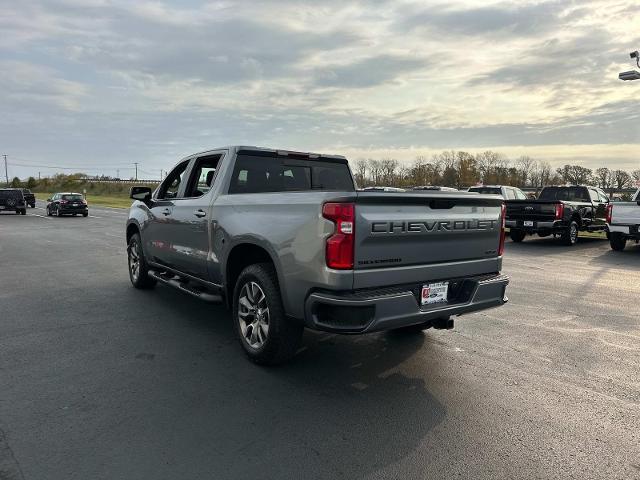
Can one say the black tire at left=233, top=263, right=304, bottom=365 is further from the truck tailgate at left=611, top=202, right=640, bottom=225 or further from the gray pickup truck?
the truck tailgate at left=611, top=202, right=640, bottom=225

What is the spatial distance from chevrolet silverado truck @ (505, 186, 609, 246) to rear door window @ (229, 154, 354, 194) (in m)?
10.4

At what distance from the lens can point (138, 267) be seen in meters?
7.53

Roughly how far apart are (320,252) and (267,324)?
1011 mm

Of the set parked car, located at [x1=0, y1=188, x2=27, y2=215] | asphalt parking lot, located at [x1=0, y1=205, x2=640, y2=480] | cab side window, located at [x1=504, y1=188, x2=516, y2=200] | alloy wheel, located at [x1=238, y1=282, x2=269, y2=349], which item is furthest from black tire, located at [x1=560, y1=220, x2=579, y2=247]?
parked car, located at [x1=0, y1=188, x2=27, y2=215]

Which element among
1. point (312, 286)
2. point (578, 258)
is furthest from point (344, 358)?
point (578, 258)

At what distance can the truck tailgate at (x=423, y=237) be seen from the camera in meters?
3.57

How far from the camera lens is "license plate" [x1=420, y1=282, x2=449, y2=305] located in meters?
3.93

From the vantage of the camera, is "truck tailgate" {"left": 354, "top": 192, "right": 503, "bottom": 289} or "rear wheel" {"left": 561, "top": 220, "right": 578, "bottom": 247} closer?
"truck tailgate" {"left": 354, "top": 192, "right": 503, "bottom": 289}

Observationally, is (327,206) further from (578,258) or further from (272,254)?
(578,258)

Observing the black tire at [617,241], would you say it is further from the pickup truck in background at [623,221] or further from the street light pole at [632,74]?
the street light pole at [632,74]

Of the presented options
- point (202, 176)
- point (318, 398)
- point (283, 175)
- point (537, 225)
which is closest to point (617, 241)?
point (537, 225)

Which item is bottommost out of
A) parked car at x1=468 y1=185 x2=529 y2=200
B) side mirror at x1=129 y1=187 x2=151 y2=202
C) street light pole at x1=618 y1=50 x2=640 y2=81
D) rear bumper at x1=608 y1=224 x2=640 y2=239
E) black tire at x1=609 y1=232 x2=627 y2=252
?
black tire at x1=609 y1=232 x2=627 y2=252

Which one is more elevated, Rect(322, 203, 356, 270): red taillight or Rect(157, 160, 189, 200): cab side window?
Rect(157, 160, 189, 200): cab side window

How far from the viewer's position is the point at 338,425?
10.8ft
